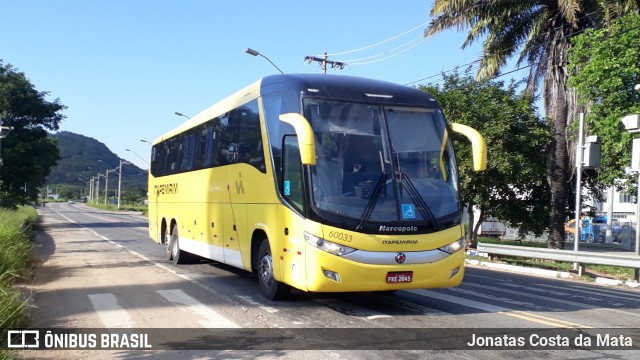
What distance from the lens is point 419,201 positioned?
26.6 feet

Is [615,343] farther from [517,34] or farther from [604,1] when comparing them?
[517,34]

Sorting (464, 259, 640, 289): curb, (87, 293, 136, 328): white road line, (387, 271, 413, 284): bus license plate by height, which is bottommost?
(464, 259, 640, 289): curb

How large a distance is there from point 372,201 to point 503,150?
14.3 m

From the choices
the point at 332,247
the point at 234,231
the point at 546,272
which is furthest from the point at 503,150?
the point at 332,247

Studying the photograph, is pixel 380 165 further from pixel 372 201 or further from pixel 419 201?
pixel 419 201

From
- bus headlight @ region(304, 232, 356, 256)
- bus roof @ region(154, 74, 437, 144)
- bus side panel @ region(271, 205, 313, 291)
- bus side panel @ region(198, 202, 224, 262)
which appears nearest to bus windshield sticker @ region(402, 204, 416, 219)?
bus headlight @ region(304, 232, 356, 256)

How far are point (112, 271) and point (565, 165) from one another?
15317mm

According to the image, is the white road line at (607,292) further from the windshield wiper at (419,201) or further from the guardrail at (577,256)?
the windshield wiper at (419,201)

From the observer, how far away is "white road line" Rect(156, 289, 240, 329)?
776 centimetres

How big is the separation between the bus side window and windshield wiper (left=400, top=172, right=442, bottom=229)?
1.45 m

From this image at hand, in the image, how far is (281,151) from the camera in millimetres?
8672

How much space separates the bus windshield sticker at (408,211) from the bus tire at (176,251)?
8708mm

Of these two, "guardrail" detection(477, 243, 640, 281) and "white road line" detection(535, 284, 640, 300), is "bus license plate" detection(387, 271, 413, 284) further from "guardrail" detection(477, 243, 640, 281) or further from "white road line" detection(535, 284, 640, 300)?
"guardrail" detection(477, 243, 640, 281)

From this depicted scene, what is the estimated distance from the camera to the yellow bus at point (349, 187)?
7.78 meters
